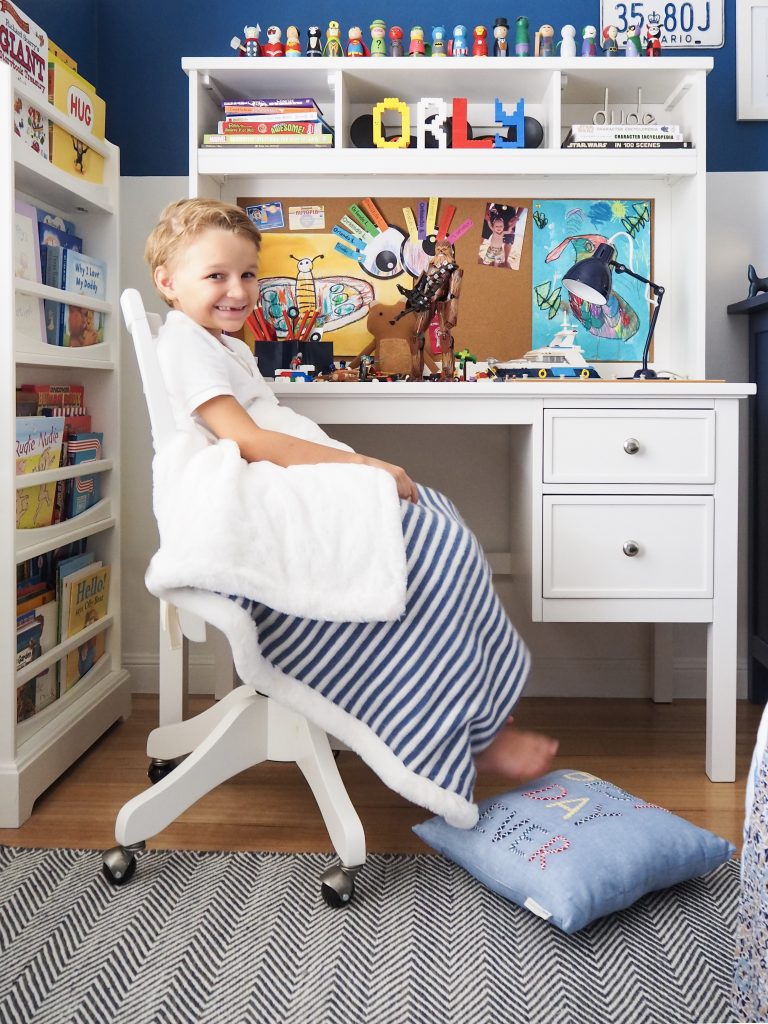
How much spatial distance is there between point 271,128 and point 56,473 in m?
0.91

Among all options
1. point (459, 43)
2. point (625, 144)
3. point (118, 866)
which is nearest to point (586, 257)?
point (625, 144)

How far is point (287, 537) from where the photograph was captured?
131 centimetres

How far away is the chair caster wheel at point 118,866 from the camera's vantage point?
53.7 inches

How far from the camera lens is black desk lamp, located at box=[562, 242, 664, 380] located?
2049 millimetres

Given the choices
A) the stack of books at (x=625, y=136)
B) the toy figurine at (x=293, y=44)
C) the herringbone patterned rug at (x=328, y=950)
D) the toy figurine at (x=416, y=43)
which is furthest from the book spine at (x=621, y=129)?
the herringbone patterned rug at (x=328, y=950)

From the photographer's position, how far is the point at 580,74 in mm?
2104

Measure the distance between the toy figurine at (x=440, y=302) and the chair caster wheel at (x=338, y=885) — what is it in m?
1.05

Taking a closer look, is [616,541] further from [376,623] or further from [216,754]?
[216,754]

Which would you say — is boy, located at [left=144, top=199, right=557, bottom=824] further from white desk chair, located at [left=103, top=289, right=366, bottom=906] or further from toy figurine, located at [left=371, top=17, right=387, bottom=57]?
toy figurine, located at [left=371, top=17, right=387, bottom=57]

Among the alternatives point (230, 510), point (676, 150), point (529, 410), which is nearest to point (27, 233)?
point (230, 510)

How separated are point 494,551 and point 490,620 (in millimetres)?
933

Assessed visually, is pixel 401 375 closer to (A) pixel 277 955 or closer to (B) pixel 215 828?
(B) pixel 215 828

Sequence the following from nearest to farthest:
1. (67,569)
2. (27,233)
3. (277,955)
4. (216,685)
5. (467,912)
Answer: (277,955)
(467,912)
(27,233)
(67,569)
(216,685)

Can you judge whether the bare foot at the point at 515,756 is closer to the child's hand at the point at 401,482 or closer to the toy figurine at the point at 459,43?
the child's hand at the point at 401,482
